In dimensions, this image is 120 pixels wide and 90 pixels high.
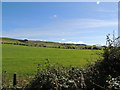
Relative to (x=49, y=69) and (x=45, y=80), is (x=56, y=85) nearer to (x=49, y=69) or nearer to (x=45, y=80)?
Result: (x=45, y=80)

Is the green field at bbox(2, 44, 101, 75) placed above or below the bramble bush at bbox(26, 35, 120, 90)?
below

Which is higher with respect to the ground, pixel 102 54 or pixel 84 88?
pixel 102 54

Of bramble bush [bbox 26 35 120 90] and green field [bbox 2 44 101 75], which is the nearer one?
bramble bush [bbox 26 35 120 90]

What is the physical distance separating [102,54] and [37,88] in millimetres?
2656

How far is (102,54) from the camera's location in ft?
22.3

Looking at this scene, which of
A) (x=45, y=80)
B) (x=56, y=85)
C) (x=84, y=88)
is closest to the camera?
(x=84, y=88)

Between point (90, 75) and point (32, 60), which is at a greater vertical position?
point (90, 75)

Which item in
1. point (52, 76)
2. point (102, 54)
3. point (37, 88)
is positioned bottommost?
point (37, 88)

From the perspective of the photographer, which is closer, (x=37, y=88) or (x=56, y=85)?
(x=56, y=85)

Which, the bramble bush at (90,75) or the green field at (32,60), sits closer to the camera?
the bramble bush at (90,75)

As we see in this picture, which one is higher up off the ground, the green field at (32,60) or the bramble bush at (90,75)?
the bramble bush at (90,75)

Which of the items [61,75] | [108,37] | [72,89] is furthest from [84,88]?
A: [108,37]

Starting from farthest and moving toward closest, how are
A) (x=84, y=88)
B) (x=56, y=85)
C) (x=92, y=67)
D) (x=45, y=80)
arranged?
(x=92, y=67), (x=45, y=80), (x=56, y=85), (x=84, y=88)

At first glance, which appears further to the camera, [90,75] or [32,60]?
[32,60]
